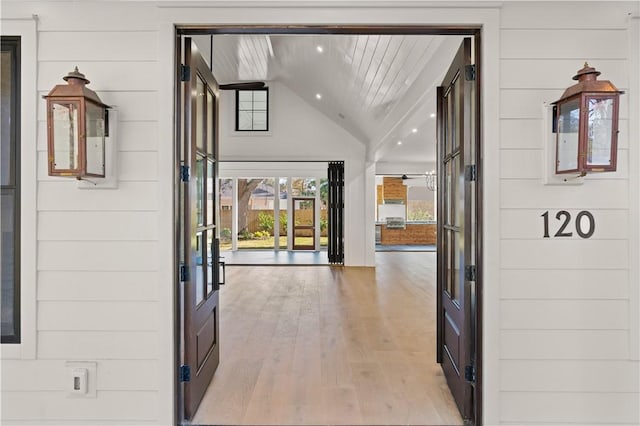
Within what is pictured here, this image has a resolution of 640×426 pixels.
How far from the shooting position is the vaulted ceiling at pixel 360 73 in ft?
11.2

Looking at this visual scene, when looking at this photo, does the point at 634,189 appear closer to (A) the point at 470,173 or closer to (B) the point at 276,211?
(A) the point at 470,173

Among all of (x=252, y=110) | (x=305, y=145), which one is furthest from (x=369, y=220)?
(x=252, y=110)

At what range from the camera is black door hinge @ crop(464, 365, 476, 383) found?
217 centimetres

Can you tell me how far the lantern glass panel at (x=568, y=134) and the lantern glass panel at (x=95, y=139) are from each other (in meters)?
2.35

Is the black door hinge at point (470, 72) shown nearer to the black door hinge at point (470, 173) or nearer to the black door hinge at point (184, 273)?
the black door hinge at point (470, 173)

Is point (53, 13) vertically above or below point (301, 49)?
below

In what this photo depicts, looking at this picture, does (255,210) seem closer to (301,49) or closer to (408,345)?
(301,49)

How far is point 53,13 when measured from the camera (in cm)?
209

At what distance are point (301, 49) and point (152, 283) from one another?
16.0 ft

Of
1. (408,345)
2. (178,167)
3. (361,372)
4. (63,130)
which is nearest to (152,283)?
(178,167)

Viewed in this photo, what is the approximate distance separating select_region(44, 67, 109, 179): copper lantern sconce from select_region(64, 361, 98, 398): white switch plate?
3.34ft

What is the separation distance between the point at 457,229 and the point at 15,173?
254cm

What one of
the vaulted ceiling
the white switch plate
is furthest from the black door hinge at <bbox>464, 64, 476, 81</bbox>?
the white switch plate

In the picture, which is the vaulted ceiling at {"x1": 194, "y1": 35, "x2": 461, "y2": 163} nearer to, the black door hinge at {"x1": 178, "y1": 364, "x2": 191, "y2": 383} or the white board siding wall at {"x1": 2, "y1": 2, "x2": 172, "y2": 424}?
the white board siding wall at {"x1": 2, "y1": 2, "x2": 172, "y2": 424}
